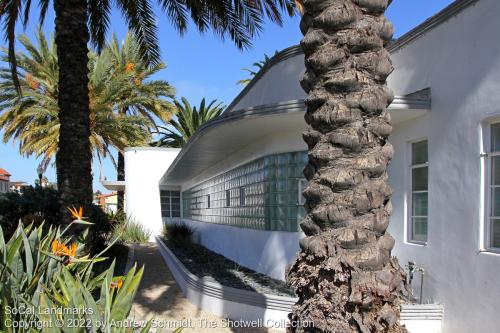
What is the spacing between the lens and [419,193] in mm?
6703

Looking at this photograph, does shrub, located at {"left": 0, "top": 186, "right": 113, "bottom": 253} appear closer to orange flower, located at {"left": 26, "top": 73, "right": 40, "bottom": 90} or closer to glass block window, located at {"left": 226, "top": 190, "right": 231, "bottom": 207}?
glass block window, located at {"left": 226, "top": 190, "right": 231, "bottom": 207}

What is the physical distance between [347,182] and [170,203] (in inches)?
793

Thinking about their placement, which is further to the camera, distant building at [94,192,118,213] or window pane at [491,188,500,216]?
distant building at [94,192,118,213]

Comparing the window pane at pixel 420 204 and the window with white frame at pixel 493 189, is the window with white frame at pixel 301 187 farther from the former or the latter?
the window with white frame at pixel 493 189

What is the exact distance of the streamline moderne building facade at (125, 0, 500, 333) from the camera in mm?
5270

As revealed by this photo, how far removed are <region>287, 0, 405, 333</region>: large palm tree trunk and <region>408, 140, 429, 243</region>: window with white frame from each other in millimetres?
3426

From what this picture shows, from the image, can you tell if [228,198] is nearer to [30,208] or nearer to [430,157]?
[30,208]

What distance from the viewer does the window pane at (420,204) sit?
21.7 feet

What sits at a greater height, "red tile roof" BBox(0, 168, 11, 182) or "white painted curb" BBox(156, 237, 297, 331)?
"red tile roof" BBox(0, 168, 11, 182)

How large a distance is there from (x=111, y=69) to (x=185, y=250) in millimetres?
10880

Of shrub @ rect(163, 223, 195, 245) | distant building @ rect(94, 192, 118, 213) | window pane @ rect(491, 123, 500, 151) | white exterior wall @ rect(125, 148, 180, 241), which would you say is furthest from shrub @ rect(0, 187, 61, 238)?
white exterior wall @ rect(125, 148, 180, 241)

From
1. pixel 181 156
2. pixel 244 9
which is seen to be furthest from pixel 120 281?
pixel 181 156

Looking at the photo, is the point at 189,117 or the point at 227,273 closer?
the point at 227,273

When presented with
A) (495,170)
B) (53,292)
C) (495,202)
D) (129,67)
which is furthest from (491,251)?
(129,67)
